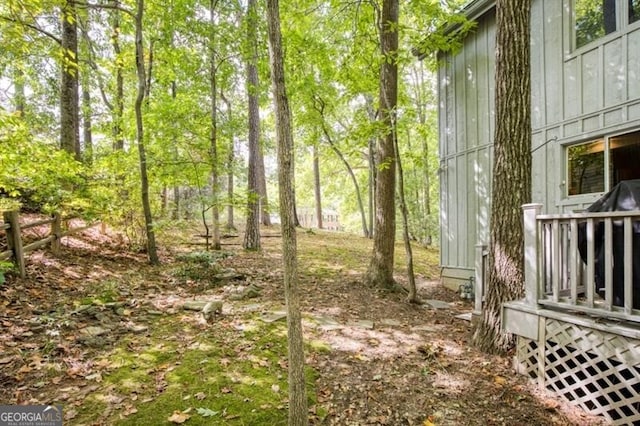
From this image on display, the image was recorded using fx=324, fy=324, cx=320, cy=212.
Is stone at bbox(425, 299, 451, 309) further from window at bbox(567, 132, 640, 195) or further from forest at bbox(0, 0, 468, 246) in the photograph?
window at bbox(567, 132, 640, 195)

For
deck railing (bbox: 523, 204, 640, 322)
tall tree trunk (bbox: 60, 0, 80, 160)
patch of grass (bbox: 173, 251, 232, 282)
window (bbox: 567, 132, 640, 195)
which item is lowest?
patch of grass (bbox: 173, 251, 232, 282)

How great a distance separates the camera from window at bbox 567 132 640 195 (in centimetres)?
509

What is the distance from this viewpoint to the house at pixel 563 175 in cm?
300

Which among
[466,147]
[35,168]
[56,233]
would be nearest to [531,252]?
[466,147]

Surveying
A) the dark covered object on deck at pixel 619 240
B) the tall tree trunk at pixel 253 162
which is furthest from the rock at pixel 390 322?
the tall tree trunk at pixel 253 162

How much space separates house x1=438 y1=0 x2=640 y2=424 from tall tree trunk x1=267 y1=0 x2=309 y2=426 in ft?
8.67

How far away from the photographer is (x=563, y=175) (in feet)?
19.4

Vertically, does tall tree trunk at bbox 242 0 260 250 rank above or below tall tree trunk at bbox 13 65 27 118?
below

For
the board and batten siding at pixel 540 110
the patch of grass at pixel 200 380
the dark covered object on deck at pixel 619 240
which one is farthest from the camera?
the board and batten siding at pixel 540 110

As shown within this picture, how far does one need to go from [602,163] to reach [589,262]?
11.1 feet

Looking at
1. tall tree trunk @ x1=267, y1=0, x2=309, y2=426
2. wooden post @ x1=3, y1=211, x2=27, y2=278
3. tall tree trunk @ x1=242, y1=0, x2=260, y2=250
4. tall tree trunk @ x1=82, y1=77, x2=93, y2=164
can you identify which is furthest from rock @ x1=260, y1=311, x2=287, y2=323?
tall tree trunk @ x1=82, y1=77, x2=93, y2=164

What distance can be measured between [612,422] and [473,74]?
720 centimetres

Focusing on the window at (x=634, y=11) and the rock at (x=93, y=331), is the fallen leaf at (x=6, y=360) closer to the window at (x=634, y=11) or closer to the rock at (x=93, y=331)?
the rock at (x=93, y=331)

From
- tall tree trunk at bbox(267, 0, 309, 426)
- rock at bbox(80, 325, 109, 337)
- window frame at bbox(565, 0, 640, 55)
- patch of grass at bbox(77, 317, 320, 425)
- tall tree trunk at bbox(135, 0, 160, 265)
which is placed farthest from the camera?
tall tree trunk at bbox(135, 0, 160, 265)
